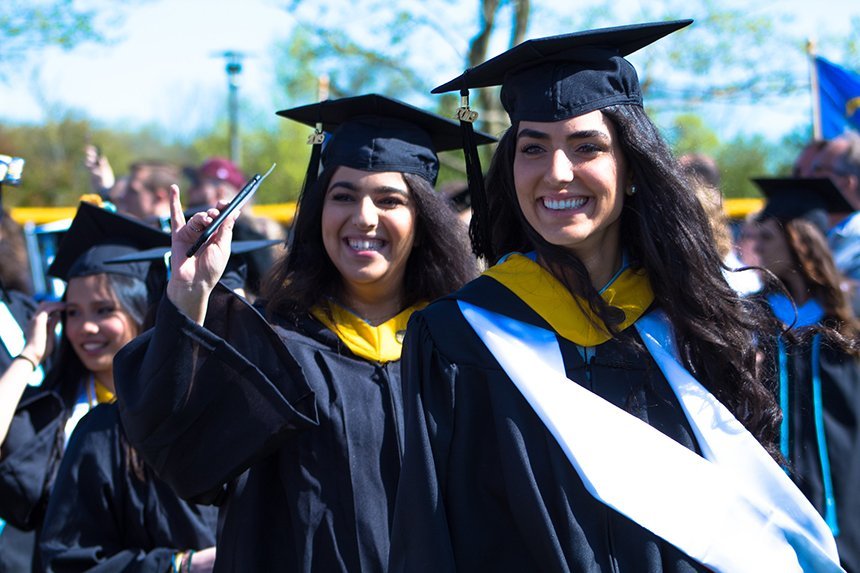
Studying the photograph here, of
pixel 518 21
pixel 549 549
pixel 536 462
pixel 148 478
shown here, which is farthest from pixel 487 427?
pixel 518 21

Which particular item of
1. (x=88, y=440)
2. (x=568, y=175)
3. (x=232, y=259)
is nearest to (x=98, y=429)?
(x=88, y=440)

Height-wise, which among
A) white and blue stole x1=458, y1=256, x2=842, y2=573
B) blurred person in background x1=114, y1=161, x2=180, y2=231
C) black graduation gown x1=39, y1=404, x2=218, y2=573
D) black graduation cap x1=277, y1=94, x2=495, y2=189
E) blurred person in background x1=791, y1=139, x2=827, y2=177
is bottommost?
black graduation gown x1=39, y1=404, x2=218, y2=573

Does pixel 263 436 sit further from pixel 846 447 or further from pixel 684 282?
pixel 846 447

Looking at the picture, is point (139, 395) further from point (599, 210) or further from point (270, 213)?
point (270, 213)

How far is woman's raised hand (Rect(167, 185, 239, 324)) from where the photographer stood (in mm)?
2607

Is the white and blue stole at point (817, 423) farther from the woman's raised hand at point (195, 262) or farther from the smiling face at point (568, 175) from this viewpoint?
the woman's raised hand at point (195, 262)

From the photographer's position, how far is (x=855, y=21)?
12414mm

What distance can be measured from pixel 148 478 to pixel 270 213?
11492 millimetres

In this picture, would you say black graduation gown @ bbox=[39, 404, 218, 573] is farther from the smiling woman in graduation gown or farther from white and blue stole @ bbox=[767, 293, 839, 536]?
white and blue stole @ bbox=[767, 293, 839, 536]

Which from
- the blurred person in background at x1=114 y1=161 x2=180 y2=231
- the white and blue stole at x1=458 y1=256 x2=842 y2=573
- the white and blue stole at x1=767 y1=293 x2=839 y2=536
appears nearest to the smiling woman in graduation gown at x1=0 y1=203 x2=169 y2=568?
the white and blue stole at x1=458 y1=256 x2=842 y2=573

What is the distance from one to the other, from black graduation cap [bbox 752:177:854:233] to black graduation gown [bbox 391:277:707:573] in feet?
10.8

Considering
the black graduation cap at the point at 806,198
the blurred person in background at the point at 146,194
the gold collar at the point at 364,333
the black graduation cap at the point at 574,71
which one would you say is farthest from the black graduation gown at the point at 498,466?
the blurred person in background at the point at 146,194

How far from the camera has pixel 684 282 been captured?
2453 millimetres

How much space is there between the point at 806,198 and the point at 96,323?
11.9 feet
